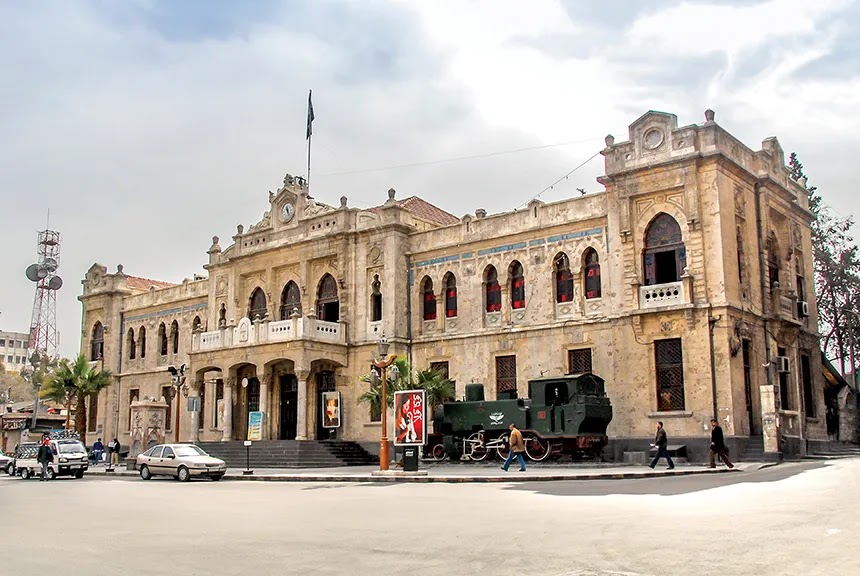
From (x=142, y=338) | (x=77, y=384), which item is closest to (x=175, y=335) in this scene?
(x=142, y=338)

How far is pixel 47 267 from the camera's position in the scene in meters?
66.2

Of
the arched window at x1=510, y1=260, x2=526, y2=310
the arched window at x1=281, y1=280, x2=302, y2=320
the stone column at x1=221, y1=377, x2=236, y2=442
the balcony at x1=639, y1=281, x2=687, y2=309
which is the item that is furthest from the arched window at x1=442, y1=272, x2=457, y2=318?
the stone column at x1=221, y1=377, x2=236, y2=442

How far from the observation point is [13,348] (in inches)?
5458

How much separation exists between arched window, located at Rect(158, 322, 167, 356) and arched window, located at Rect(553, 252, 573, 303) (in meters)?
25.5

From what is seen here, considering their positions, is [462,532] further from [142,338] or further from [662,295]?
[142,338]

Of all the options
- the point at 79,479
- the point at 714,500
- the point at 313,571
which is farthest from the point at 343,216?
the point at 313,571

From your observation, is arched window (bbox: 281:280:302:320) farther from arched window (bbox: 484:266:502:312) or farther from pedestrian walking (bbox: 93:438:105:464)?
pedestrian walking (bbox: 93:438:105:464)

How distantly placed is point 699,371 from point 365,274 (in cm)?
1507

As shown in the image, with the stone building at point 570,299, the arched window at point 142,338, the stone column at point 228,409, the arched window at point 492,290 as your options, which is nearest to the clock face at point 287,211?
the stone building at point 570,299

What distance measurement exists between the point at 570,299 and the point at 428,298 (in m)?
6.80

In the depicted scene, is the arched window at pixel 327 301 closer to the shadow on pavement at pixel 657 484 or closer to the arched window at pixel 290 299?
the arched window at pixel 290 299

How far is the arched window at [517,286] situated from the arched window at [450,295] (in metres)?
2.72

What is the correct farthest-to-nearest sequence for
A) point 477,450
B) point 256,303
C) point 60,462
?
point 256,303 → point 60,462 → point 477,450

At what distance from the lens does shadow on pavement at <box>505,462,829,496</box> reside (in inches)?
680
